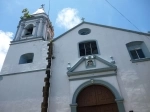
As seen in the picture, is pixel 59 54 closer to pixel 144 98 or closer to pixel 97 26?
pixel 97 26

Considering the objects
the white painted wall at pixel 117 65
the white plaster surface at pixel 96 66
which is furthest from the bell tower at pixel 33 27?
the white plaster surface at pixel 96 66

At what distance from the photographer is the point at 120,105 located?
26.3 ft

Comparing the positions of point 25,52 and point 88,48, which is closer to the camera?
point 88,48

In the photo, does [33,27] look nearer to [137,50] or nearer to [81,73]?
[81,73]

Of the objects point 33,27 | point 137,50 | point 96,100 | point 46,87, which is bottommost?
point 96,100

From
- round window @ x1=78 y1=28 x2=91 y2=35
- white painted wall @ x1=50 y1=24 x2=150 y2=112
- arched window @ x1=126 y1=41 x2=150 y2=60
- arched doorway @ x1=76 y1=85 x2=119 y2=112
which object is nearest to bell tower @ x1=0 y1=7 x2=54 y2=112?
white painted wall @ x1=50 y1=24 x2=150 y2=112

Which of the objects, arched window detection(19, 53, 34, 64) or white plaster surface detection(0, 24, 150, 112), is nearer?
white plaster surface detection(0, 24, 150, 112)

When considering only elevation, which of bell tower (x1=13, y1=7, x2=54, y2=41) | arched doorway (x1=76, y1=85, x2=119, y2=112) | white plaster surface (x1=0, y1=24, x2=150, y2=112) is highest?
bell tower (x1=13, y1=7, x2=54, y2=41)

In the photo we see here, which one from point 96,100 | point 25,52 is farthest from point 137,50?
point 25,52

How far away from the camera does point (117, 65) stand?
377 inches

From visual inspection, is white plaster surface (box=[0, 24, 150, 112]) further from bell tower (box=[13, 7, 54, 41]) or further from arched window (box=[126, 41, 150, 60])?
bell tower (box=[13, 7, 54, 41])

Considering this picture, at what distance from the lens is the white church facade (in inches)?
335

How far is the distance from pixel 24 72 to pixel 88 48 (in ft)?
16.5

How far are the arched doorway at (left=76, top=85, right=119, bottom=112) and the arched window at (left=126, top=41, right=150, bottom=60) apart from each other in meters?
3.14
